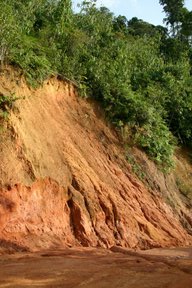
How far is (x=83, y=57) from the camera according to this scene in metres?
18.8

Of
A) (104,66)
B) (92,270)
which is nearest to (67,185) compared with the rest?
(92,270)

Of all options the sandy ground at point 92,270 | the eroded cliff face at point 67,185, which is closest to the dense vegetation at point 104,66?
the eroded cliff face at point 67,185

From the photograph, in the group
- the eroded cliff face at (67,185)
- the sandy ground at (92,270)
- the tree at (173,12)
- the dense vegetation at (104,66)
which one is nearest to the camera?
the sandy ground at (92,270)

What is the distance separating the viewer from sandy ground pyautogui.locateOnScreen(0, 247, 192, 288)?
7.24 metres

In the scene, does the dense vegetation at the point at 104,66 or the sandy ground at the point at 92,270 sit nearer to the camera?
the sandy ground at the point at 92,270

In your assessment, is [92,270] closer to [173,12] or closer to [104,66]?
[104,66]

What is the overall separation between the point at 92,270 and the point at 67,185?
4.39 metres

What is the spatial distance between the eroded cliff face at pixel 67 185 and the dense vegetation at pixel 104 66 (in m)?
0.90

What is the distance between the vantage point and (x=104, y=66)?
1856cm

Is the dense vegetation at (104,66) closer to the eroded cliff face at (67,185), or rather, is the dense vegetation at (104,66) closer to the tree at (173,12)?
the eroded cliff face at (67,185)

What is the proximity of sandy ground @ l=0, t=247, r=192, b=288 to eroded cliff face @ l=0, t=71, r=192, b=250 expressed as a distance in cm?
120

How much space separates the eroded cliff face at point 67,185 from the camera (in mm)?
10852

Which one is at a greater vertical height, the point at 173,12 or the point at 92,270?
the point at 173,12

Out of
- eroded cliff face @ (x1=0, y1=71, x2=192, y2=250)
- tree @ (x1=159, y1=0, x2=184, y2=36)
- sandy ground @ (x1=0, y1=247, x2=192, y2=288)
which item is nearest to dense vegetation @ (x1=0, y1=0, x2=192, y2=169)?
eroded cliff face @ (x1=0, y1=71, x2=192, y2=250)
